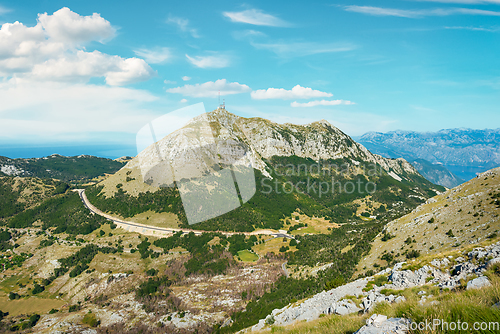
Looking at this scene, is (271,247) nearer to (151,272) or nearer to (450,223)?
(151,272)

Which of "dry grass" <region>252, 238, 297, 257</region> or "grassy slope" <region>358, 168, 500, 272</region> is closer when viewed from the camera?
"grassy slope" <region>358, 168, 500, 272</region>

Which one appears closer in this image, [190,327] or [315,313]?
[315,313]

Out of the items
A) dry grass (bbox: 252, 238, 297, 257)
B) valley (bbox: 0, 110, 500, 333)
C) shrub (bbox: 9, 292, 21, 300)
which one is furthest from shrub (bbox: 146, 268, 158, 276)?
dry grass (bbox: 252, 238, 297, 257)

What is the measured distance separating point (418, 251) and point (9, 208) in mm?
273266

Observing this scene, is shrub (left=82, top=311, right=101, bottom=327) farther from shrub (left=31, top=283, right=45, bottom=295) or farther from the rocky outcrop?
the rocky outcrop

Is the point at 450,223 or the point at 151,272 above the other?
the point at 450,223

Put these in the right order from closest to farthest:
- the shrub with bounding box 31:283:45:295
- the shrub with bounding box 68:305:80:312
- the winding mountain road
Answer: the shrub with bounding box 68:305:80:312 → the shrub with bounding box 31:283:45:295 → the winding mountain road

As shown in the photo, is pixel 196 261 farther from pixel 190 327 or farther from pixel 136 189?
pixel 136 189

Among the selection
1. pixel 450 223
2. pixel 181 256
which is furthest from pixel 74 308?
pixel 450 223

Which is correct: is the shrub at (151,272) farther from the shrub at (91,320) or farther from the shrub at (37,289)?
the shrub at (37,289)

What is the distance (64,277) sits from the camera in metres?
116

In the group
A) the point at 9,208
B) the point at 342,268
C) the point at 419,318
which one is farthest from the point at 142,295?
the point at 9,208

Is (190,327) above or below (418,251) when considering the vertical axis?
below

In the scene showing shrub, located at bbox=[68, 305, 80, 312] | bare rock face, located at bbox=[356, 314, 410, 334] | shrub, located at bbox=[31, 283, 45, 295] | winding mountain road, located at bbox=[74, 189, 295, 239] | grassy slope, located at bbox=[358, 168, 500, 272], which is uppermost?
bare rock face, located at bbox=[356, 314, 410, 334]
